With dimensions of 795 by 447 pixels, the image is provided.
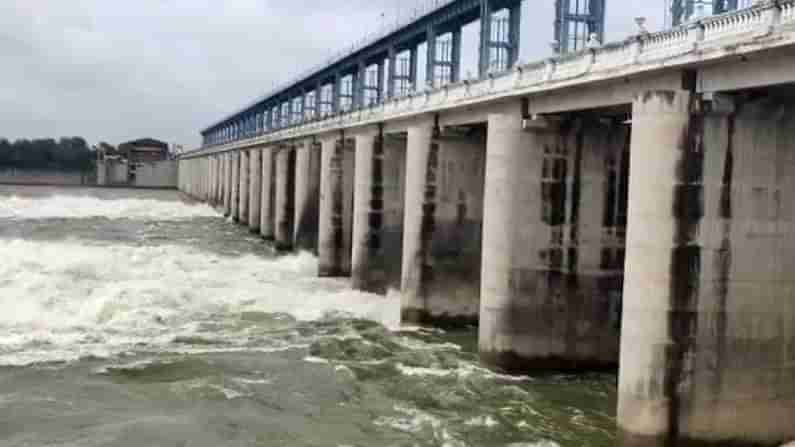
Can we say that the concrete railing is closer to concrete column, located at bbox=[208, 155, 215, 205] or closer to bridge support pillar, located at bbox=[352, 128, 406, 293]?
bridge support pillar, located at bbox=[352, 128, 406, 293]

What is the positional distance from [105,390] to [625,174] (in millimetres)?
12849

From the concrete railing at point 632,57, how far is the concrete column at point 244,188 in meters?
45.1

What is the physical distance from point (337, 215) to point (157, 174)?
147 meters

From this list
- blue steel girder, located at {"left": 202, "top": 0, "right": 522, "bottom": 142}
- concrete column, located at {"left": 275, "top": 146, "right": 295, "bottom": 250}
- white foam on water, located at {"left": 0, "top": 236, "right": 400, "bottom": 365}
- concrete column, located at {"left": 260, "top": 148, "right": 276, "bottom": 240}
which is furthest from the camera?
concrete column, located at {"left": 260, "top": 148, "right": 276, "bottom": 240}

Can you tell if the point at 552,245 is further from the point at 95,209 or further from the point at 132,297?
the point at 95,209

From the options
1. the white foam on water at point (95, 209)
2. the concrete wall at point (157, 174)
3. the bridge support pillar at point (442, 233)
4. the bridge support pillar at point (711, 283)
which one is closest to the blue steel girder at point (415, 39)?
the bridge support pillar at point (442, 233)

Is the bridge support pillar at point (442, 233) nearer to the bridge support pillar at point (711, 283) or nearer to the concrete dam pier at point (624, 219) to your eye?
the concrete dam pier at point (624, 219)

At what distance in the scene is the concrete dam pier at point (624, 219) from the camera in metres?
14.9

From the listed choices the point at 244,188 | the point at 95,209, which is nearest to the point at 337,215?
the point at 244,188

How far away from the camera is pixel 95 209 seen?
94875 millimetres

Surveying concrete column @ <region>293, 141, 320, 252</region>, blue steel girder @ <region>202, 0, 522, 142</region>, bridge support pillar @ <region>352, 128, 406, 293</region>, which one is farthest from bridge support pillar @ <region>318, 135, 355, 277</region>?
blue steel girder @ <region>202, 0, 522, 142</region>

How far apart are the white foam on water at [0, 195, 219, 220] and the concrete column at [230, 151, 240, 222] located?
632 centimetres

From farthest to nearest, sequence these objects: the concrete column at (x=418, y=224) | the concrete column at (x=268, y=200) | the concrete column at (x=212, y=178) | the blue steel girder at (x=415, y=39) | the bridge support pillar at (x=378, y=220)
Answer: the concrete column at (x=212, y=178) → the concrete column at (x=268, y=200) → the blue steel girder at (x=415, y=39) → the bridge support pillar at (x=378, y=220) → the concrete column at (x=418, y=224)

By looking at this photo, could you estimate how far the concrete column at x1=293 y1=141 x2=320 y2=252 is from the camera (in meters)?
48.8
